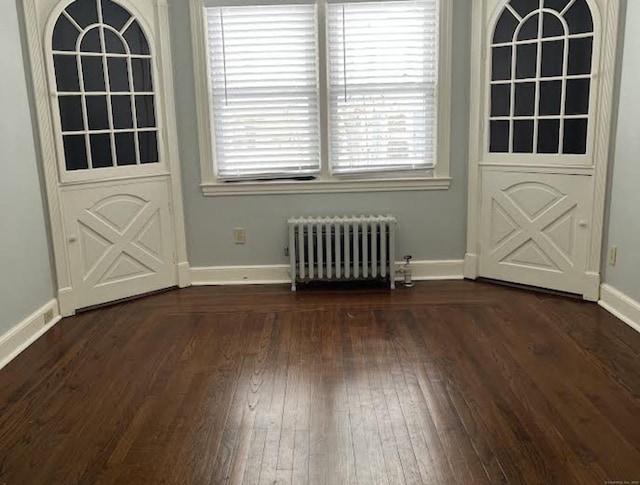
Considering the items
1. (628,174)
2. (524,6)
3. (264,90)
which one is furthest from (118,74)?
(628,174)

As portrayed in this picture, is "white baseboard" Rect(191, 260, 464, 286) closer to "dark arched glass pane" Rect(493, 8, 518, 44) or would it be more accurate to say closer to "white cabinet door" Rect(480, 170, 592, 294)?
"white cabinet door" Rect(480, 170, 592, 294)

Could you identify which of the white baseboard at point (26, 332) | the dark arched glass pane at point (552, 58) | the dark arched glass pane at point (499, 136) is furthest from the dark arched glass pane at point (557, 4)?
the white baseboard at point (26, 332)

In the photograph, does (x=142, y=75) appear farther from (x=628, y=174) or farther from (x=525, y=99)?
(x=628, y=174)

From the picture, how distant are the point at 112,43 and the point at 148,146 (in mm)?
738

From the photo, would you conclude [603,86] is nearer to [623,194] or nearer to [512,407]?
[623,194]

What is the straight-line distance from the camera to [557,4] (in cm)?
391

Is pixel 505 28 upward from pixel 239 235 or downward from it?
upward

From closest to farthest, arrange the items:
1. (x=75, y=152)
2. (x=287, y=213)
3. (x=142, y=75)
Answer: (x=75, y=152), (x=142, y=75), (x=287, y=213)

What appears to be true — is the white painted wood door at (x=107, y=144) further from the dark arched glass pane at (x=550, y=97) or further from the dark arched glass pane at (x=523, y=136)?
the dark arched glass pane at (x=550, y=97)

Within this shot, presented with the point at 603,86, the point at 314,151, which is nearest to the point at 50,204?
the point at 314,151

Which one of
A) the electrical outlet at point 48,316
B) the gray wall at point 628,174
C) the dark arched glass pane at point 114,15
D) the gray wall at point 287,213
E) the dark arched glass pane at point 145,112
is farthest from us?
the gray wall at point 287,213

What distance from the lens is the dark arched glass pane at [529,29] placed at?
159 inches

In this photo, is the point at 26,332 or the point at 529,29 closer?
the point at 26,332

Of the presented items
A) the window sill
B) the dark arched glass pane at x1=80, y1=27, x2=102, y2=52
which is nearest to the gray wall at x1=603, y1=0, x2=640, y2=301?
the window sill
